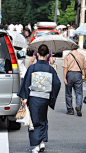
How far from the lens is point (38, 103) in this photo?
6.54 m

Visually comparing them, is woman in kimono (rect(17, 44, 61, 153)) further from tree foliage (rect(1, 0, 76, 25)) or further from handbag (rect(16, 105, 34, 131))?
tree foliage (rect(1, 0, 76, 25))

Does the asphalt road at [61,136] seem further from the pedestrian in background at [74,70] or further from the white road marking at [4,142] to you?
the pedestrian in background at [74,70]

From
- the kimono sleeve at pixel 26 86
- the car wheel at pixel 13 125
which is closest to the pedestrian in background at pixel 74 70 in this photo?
the car wheel at pixel 13 125

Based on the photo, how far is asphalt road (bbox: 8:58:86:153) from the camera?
687 cm

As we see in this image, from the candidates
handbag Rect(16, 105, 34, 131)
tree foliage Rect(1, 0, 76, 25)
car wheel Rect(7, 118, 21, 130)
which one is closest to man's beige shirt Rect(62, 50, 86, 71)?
car wheel Rect(7, 118, 21, 130)

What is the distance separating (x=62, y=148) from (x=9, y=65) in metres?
1.72

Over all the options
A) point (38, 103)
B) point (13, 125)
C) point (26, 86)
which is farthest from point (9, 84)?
point (38, 103)

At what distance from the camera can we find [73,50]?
10148mm

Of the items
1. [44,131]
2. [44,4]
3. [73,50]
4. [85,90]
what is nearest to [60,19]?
[44,4]

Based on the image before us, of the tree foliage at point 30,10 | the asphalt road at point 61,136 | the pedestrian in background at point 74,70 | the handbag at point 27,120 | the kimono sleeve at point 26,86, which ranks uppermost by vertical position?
the kimono sleeve at point 26,86

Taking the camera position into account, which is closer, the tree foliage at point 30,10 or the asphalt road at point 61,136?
the asphalt road at point 61,136

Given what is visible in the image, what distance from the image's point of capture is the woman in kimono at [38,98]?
653cm

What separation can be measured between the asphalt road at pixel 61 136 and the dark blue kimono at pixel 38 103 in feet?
1.02

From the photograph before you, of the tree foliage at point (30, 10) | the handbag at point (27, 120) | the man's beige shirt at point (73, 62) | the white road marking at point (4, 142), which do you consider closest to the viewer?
the handbag at point (27, 120)
